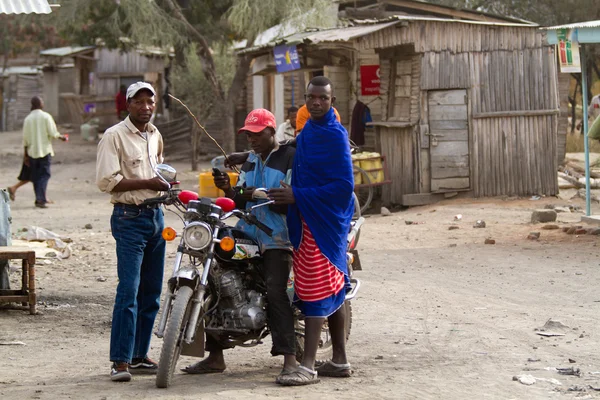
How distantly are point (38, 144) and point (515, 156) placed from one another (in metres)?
8.31

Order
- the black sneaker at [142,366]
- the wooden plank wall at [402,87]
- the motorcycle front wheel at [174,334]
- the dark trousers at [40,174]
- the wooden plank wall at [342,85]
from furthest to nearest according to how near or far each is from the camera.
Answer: the wooden plank wall at [342,85] < the dark trousers at [40,174] < the wooden plank wall at [402,87] < the black sneaker at [142,366] < the motorcycle front wheel at [174,334]

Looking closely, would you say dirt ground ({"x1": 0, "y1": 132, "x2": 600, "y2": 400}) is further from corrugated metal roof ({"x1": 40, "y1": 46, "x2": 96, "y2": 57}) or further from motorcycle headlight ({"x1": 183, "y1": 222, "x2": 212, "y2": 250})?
corrugated metal roof ({"x1": 40, "y1": 46, "x2": 96, "y2": 57})

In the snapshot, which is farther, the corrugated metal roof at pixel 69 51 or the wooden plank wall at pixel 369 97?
the corrugated metal roof at pixel 69 51

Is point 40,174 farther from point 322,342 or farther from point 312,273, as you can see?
point 312,273

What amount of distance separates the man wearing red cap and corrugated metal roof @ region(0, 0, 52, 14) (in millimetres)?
2919

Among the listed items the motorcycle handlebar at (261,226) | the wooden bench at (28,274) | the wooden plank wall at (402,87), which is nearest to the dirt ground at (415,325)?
the wooden bench at (28,274)

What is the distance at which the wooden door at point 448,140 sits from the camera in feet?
55.3

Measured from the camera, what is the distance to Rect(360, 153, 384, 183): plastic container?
1653cm

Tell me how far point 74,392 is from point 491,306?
154 inches

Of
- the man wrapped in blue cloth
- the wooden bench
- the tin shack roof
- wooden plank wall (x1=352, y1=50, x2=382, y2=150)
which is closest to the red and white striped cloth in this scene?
the man wrapped in blue cloth

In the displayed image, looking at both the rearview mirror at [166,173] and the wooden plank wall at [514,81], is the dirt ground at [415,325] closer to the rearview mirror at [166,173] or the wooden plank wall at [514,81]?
the rearview mirror at [166,173]

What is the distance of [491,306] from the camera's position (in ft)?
26.9

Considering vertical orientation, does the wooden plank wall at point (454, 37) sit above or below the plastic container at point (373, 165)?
above

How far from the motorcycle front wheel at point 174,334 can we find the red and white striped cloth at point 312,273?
0.65m
